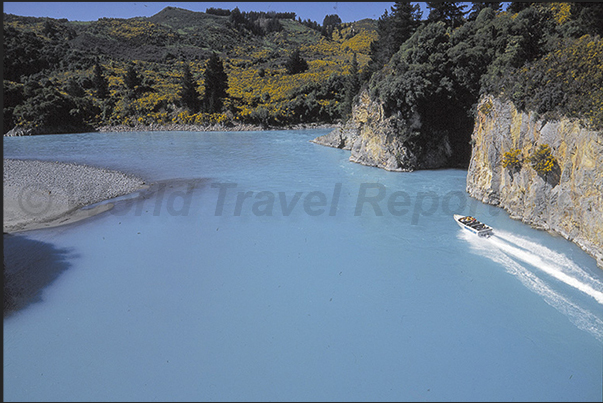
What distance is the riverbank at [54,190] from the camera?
21781mm

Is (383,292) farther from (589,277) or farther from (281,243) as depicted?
(589,277)

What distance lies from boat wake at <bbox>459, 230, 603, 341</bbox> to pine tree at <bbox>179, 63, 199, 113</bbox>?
66.1 meters

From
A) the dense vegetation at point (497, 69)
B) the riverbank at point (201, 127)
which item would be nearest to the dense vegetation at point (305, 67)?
the dense vegetation at point (497, 69)

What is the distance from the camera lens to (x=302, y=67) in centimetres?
8569

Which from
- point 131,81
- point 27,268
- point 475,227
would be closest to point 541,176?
point 475,227

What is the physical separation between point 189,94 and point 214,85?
559cm

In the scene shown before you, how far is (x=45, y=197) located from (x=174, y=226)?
38.9ft

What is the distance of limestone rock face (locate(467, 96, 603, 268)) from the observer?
14.9 metres

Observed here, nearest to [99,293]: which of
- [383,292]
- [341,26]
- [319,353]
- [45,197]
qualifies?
[319,353]

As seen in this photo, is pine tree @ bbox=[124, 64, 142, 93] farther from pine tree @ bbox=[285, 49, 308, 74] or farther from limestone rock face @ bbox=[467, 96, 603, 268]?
limestone rock face @ bbox=[467, 96, 603, 268]

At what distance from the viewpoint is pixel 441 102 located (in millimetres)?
31391

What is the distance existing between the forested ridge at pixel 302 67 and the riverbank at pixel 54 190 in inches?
1017

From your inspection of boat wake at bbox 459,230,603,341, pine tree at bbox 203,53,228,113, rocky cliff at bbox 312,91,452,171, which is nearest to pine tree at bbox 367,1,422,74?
rocky cliff at bbox 312,91,452,171

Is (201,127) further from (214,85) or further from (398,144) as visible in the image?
(398,144)
